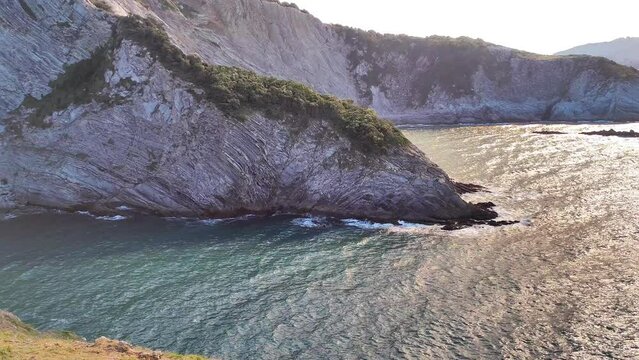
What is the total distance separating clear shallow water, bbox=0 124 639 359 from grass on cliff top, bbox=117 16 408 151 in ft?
37.0

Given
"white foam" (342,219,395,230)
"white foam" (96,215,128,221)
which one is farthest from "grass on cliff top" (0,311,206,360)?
"white foam" (342,219,395,230)

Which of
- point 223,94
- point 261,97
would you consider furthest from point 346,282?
point 223,94

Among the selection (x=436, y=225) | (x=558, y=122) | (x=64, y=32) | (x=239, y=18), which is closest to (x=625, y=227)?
(x=436, y=225)

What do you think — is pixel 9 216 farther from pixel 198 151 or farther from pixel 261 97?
pixel 261 97

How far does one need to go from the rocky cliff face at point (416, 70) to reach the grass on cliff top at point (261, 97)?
3805 centimetres

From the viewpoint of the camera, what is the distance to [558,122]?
108750mm

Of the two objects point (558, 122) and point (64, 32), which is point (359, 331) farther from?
point (558, 122)

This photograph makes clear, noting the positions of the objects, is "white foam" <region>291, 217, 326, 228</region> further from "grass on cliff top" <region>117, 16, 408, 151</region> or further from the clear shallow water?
"grass on cliff top" <region>117, 16, 408, 151</region>

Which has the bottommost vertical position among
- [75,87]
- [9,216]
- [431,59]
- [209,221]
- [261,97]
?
[209,221]

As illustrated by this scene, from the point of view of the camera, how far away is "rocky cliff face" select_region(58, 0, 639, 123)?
333 feet

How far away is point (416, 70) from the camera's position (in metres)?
129

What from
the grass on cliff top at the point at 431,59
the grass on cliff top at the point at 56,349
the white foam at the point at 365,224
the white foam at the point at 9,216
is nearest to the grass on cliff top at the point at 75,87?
the white foam at the point at 9,216

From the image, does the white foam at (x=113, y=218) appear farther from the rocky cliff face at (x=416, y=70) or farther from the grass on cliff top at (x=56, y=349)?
the rocky cliff face at (x=416, y=70)

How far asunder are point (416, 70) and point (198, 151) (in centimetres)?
9519
